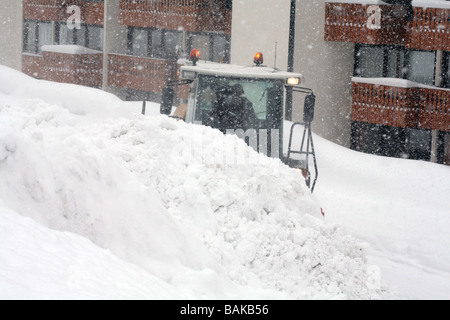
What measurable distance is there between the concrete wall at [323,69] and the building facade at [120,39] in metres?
4.43

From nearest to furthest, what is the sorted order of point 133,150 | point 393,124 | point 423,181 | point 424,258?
point 133,150 → point 424,258 → point 423,181 → point 393,124

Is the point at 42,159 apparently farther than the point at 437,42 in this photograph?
No

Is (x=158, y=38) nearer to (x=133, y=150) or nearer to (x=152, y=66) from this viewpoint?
(x=152, y=66)

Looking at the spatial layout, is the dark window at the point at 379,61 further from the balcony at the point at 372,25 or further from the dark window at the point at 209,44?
the dark window at the point at 209,44

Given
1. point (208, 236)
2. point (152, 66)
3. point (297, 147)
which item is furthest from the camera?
point (152, 66)

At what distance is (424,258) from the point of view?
11922 millimetres

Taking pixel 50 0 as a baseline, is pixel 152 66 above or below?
below

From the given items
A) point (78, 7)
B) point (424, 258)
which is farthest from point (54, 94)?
point (424, 258)

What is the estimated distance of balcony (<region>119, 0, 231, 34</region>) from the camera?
27672 millimetres

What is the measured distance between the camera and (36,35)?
34.9 metres

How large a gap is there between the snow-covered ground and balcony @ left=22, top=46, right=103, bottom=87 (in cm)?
2180

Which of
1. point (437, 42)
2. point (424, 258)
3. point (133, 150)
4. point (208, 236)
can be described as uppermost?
point (437, 42)

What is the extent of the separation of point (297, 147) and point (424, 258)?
7797mm

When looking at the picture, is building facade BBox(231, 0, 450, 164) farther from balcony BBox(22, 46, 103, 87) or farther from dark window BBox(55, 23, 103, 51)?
dark window BBox(55, 23, 103, 51)
